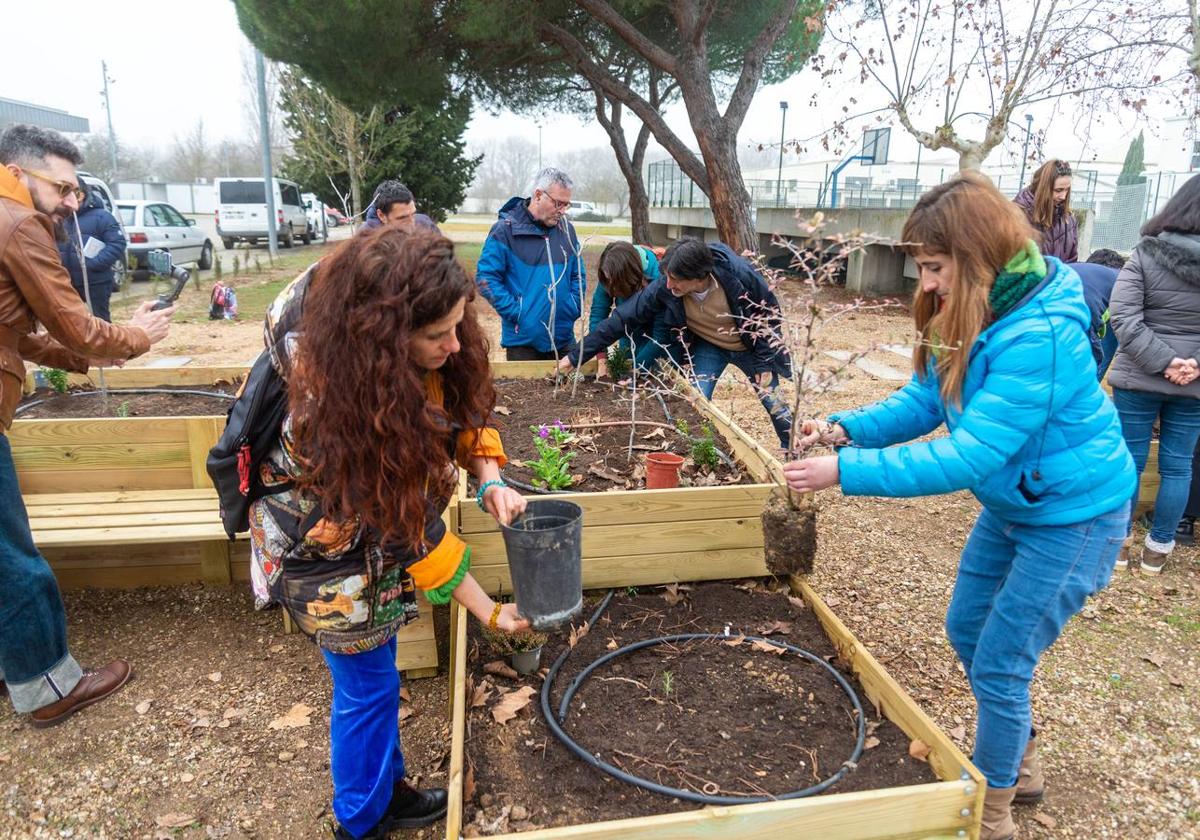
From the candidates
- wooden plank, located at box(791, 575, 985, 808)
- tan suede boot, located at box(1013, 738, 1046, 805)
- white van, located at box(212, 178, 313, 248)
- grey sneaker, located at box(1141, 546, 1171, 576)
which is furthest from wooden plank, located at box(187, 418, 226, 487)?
white van, located at box(212, 178, 313, 248)

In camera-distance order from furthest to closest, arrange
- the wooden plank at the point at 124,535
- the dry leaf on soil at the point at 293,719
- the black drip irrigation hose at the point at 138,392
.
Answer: the black drip irrigation hose at the point at 138,392 < the wooden plank at the point at 124,535 < the dry leaf on soil at the point at 293,719

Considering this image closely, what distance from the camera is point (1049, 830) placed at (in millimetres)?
2158

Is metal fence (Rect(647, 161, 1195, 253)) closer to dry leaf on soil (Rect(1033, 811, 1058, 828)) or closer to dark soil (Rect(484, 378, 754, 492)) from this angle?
dark soil (Rect(484, 378, 754, 492))

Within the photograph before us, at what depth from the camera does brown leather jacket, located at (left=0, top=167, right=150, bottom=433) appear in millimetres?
2195

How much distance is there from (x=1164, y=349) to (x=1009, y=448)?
87.1 inches

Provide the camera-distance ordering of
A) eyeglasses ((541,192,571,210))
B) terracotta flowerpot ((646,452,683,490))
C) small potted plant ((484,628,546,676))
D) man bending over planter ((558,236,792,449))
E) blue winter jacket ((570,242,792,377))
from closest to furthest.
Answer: small potted plant ((484,628,546,676)), terracotta flowerpot ((646,452,683,490)), man bending over planter ((558,236,792,449)), blue winter jacket ((570,242,792,377)), eyeglasses ((541,192,571,210))

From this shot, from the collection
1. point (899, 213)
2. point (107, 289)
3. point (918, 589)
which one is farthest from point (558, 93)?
point (918, 589)

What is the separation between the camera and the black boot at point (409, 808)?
211 centimetres

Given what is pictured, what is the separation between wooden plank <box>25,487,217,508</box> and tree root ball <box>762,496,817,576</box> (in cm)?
243

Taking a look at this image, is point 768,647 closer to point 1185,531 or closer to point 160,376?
point 1185,531

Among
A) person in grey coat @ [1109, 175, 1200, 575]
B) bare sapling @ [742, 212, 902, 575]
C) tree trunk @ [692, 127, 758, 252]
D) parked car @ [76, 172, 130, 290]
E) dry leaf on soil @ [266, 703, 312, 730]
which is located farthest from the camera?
tree trunk @ [692, 127, 758, 252]

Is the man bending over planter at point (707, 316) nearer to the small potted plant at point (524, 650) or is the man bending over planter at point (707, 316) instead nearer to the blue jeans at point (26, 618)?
the small potted plant at point (524, 650)

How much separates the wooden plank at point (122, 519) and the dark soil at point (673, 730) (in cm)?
141

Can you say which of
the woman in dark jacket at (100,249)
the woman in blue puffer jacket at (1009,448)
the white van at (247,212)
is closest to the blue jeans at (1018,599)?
the woman in blue puffer jacket at (1009,448)
